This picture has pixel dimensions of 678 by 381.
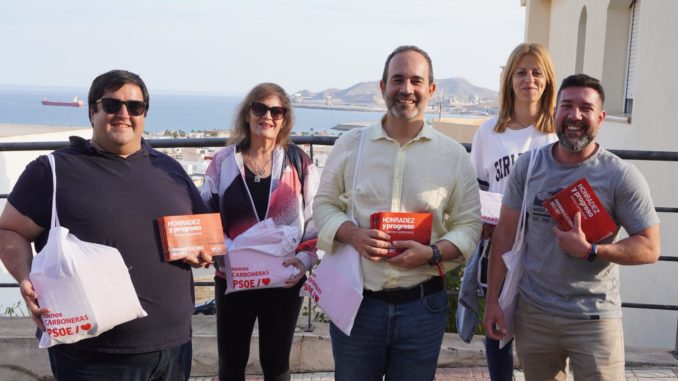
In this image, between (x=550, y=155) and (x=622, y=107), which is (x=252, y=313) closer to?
(x=550, y=155)

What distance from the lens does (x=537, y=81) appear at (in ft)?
10.9

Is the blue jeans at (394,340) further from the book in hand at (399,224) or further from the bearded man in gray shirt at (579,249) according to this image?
the bearded man in gray shirt at (579,249)

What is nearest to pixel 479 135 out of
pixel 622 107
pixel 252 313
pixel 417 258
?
pixel 417 258

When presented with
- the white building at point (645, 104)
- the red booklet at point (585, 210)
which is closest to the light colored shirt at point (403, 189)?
the red booklet at point (585, 210)

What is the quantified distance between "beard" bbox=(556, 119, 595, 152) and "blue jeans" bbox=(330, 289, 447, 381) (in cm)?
87

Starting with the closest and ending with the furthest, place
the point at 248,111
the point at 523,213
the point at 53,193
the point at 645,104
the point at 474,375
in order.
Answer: the point at 53,193, the point at 523,213, the point at 248,111, the point at 474,375, the point at 645,104

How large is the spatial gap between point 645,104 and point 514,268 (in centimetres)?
781

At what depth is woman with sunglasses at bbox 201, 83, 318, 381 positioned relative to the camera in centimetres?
334

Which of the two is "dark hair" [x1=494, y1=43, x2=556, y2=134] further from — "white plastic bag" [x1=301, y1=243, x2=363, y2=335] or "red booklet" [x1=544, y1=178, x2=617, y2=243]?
"white plastic bag" [x1=301, y1=243, x2=363, y2=335]

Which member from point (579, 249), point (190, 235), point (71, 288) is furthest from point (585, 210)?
point (71, 288)

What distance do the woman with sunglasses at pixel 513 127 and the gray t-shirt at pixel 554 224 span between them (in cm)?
45

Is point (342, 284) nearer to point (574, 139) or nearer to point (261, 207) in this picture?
point (261, 207)

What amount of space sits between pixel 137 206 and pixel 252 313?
1023 mm

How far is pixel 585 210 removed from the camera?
2539 millimetres
